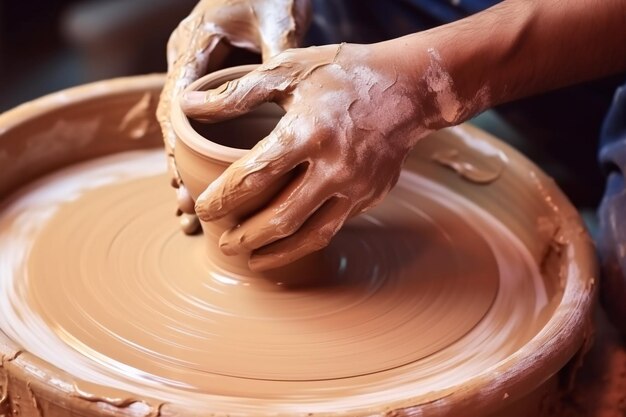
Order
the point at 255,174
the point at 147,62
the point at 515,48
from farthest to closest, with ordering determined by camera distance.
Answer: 1. the point at 147,62
2. the point at 515,48
3. the point at 255,174

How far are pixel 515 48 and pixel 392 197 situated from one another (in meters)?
0.44

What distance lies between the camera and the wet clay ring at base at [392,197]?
3.65 ft

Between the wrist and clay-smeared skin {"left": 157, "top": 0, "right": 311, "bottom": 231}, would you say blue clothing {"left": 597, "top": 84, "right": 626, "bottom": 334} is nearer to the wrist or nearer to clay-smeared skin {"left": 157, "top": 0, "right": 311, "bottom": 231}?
the wrist

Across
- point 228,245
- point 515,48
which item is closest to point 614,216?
point 515,48

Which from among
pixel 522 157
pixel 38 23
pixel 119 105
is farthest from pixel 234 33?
pixel 38 23

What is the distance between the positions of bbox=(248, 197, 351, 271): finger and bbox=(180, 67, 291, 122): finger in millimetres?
188

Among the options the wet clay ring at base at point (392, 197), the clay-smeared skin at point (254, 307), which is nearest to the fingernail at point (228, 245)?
the clay-smeared skin at point (254, 307)

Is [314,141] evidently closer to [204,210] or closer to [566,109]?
[204,210]

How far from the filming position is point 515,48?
144cm

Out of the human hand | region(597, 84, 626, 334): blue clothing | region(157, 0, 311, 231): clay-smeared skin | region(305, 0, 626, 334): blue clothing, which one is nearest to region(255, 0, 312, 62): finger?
region(157, 0, 311, 231): clay-smeared skin

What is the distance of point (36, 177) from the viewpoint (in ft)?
5.91

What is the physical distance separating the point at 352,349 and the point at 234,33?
68cm

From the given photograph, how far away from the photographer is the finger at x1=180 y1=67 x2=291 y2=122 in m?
1.29

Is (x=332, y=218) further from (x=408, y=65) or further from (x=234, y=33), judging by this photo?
(x=234, y=33)
